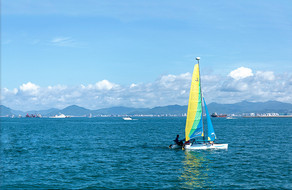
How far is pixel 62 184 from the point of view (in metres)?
30.8

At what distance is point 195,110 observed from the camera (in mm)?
51031

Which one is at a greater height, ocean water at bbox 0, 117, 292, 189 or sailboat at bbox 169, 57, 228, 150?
sailboat at bbox 169, 57, 228, 150

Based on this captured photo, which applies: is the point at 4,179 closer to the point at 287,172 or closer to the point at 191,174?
the point at 191,174

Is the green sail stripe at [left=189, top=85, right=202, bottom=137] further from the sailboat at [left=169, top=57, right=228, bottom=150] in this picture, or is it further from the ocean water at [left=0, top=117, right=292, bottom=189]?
the ocean water at [left=0, top=117, right=292, bottom=189]

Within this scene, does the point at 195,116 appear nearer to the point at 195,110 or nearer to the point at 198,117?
the point at 198,117

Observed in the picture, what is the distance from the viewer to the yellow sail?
1956 inches

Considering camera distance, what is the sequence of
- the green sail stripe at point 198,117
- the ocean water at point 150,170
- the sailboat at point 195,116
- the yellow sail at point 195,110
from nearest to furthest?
the ocean water at point 150,170 < the yellow sail at point 195,110 < the sailboat at point 195,116 < the green sail stripe at point 198,117

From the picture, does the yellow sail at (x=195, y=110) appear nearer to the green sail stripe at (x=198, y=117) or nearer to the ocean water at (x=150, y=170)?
the green sail stripe at (x=198, y=117)

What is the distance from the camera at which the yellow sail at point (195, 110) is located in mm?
49688

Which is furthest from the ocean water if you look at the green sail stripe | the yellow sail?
the green sail stripe

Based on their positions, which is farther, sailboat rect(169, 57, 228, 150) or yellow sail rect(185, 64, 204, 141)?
sailboat rect(169, 57, 228, 150)

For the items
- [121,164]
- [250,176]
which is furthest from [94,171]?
[250,176]

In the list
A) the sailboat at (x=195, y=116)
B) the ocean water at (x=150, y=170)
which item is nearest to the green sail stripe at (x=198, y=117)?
the sailboat at (x=195, y=116)

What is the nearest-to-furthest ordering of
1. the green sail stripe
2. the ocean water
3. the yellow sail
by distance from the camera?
the ocean water → the yellow sail → the green sail stripe
